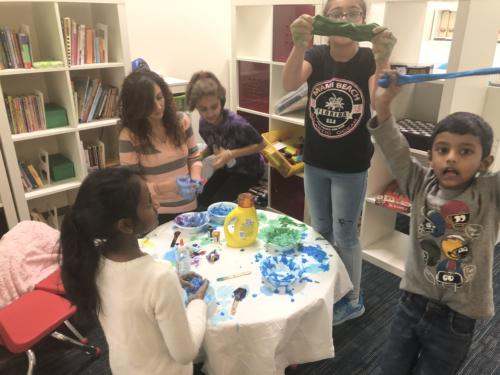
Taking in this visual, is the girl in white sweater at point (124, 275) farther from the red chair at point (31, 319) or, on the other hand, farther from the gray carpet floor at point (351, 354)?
the gray carpet floor at point (351, 354)

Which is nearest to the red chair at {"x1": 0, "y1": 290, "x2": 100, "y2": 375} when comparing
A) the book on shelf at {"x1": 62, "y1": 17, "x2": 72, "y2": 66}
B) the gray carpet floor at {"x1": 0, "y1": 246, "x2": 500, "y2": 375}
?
the gray carpet floor at {"x1": 0, "y1": 246, "x2": 500, "y2": 375}

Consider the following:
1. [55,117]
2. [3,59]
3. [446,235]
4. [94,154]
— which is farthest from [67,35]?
[446,235]

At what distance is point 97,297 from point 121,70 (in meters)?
2.03

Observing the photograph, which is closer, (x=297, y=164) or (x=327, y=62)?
(x=327, y=62)

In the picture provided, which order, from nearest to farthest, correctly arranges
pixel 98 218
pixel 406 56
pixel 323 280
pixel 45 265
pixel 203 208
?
pixel 98 218, pixel 323 280, pixel 45 265, pixel 406 56, pixel 203 208

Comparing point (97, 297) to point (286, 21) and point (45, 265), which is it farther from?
point (286, 21)

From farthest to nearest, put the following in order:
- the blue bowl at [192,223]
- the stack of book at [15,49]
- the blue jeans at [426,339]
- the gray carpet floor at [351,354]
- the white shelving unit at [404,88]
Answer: the stack of book at [15,49]
the white shelving unit at [404,88]
the gray carpet floor at [351,354]
the blue bowl at [192,223]
the blue jeans at [426,339]

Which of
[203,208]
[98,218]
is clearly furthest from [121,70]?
[98,218]

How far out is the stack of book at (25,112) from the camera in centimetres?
235

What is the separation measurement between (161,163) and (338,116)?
2.76 feet

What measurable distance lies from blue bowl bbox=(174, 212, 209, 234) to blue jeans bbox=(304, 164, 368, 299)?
53 centimetres

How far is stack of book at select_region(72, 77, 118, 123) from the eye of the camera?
2.59 meters

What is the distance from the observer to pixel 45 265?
2.08 meters

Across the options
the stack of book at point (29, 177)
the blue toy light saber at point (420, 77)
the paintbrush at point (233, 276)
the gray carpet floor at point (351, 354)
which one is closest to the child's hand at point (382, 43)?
the blue toy light saber at point (420, 77)
